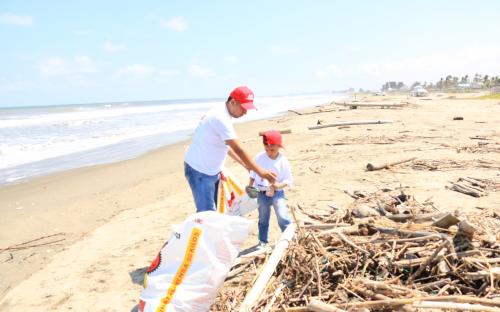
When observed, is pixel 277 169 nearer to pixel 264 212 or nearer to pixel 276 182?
pixel 276 182

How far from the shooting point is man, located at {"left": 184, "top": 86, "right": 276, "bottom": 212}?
3.23m

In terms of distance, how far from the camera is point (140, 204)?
6.87m

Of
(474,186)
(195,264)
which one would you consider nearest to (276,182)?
(195,264)

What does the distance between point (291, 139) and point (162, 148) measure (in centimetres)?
487

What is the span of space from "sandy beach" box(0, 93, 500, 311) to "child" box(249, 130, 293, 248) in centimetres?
72

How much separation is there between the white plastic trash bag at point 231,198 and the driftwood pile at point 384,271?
696 mm

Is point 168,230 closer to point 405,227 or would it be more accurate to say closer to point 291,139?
point 405,227

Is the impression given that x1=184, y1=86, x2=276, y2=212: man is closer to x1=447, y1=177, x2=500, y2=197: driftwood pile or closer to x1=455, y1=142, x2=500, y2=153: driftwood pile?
x1=447, y1=177, x2=500, y2=197: driftwood pile

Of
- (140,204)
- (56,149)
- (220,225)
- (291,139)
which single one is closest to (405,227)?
(220,225)

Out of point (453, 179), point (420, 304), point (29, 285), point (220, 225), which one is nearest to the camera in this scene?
point (420, 304)

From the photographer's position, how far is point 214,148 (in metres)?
3.39

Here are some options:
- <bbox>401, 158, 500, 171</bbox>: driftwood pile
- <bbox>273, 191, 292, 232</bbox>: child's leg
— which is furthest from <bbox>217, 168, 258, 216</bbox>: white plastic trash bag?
<bbox>401, 158, 500, 171</bbox>: driftwood pile

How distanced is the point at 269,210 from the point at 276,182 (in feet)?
1.23

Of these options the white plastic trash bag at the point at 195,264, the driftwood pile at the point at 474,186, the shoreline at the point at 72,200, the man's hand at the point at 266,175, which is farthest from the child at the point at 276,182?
the driftwood pile at the point at 474,186
